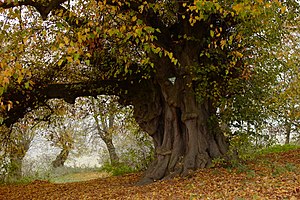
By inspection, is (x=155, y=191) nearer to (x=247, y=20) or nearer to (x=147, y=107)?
(x=147, y=107)

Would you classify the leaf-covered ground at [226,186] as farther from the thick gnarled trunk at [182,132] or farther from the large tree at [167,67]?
the large tree at [167,67]

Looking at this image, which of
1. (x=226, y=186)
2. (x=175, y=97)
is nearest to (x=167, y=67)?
(x=175, y=97)

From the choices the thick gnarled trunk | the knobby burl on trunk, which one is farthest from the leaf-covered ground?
the knobby burl on trunk

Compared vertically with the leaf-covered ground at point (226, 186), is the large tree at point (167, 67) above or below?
above

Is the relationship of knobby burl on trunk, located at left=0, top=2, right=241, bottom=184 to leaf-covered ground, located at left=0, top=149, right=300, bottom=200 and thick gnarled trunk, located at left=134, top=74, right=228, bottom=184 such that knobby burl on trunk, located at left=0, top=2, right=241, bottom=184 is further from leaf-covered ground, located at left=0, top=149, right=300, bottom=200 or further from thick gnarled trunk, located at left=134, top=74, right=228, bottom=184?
leaf-covered ground, located at left=0, top=149, right=300, bottom=200

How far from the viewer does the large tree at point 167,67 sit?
8578 millimetres

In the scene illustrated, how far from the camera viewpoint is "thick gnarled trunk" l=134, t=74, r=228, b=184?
9.41m

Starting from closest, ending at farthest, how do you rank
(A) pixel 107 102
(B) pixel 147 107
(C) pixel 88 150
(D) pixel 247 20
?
(D) pixel 247 20 → (B) pixel 147 107 → (A) pixel 107 102 → (C) pixel 88 150

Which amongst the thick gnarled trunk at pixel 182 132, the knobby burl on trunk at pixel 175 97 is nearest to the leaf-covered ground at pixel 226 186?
the thick gnarled trunk at pixel 182 132

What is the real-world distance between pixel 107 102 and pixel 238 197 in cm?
763

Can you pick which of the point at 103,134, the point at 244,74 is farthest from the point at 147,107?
the point at 103,134

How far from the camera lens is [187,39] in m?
8.91

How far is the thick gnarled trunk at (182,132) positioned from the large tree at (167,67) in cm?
3

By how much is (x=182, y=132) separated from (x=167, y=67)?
1815 mm
